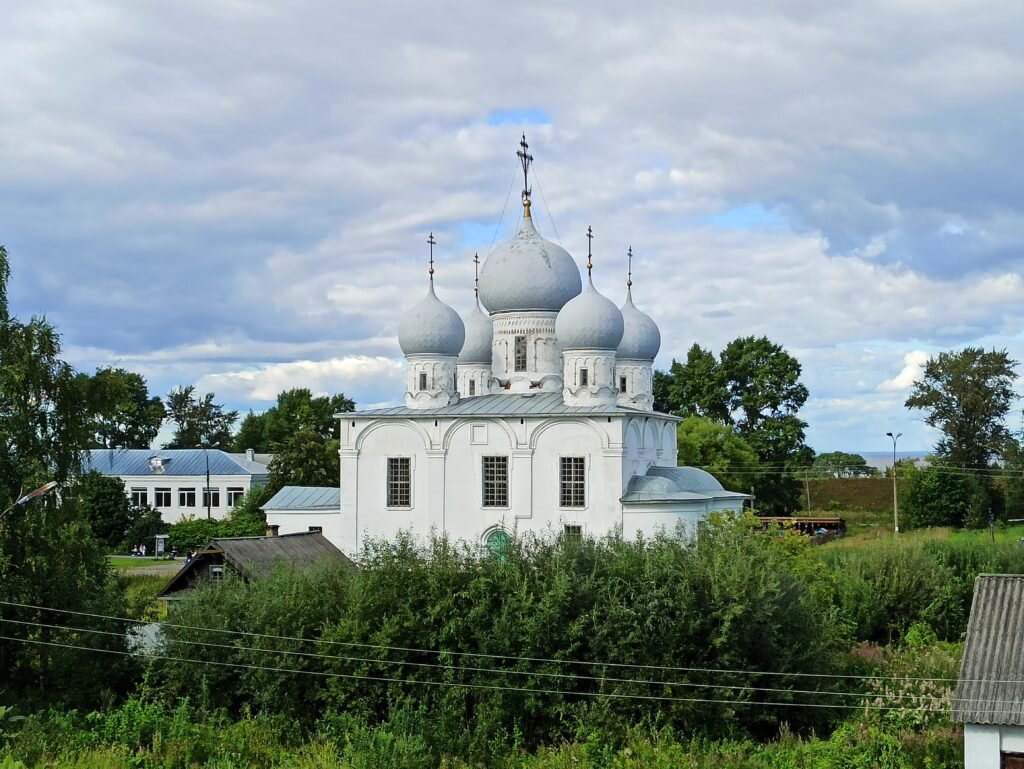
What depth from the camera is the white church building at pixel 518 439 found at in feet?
99.1

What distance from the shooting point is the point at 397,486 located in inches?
1282

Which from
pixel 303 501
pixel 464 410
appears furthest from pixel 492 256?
pixel 303 501

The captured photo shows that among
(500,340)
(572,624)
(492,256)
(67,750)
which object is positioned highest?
(492,256)

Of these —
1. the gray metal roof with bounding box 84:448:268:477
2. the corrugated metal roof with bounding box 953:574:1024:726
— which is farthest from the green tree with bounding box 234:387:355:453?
the corrugated metal roof with bounding box 953:574:1024:726

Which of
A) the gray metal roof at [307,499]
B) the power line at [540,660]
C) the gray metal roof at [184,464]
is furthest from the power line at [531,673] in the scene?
the gray metal roof at [184,464]

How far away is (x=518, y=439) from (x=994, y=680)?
1688cm

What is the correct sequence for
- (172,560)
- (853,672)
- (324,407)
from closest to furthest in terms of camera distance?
(853,672) → (172,560) → (324,407)

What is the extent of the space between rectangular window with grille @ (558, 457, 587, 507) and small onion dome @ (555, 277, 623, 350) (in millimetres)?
3174

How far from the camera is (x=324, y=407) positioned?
188 ft

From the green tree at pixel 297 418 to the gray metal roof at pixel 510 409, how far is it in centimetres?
1969

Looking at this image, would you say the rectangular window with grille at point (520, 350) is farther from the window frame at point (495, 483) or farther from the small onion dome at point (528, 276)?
the window frame at point (495, 483)

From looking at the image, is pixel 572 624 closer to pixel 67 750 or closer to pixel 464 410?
pixel 67 750

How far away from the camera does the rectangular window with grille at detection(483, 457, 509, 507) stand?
102 ft

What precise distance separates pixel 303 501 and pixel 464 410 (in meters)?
5.72
